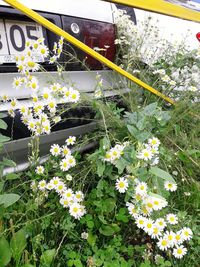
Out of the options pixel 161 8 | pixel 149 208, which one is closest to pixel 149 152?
pixel 149 208

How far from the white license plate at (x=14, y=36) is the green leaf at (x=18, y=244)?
80 centimetres

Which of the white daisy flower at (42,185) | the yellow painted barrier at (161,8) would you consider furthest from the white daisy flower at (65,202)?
the yellow painted barrier at (161,8)

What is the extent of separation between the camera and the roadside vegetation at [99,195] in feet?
5.54

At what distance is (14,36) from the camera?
1910mm

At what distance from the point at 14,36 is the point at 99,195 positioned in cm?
85

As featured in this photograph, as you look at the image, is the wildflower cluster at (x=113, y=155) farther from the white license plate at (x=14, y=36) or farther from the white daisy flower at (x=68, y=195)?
the white license plate at (x=14, y=36)

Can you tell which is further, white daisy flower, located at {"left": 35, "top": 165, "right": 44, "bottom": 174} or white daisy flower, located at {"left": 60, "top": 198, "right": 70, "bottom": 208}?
white daisy flower, located at {"left": 35, "top": 165, "right": 44, "bottom": 174}

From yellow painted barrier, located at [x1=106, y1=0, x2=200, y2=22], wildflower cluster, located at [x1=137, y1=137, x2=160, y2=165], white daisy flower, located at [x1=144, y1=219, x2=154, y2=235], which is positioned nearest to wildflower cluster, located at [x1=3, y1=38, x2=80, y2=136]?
wildflower cluster, located at [x1=137, y1=137, x2=160, y2=165]

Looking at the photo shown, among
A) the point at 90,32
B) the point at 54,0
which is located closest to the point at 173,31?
the point at 90,32

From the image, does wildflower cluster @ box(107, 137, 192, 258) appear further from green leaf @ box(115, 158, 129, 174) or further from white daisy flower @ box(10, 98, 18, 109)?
white daisy flower @ box(10, 98, 18, 109)

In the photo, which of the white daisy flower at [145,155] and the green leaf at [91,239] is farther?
the green leaf at [91,239]

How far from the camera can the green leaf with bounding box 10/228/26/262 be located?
61.1 inches

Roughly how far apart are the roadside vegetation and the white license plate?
7 cm

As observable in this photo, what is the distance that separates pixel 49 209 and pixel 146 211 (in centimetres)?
51
